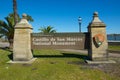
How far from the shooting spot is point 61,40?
35.8 ft

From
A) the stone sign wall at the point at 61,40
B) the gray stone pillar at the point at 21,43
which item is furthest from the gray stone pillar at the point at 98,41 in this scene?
the gray stone pillar at the point at 21,43

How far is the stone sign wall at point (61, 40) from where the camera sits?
429 inches

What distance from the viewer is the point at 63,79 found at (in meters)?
6.55

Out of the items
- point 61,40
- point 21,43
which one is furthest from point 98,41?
point 21,43

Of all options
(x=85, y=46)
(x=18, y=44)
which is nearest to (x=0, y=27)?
(x=18, y=44)

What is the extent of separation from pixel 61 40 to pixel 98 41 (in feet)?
7.92

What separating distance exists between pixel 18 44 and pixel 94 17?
5054mm

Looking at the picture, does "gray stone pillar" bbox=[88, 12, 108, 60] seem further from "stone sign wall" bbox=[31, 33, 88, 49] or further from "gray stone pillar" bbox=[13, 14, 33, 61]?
"gray stone pillar" bbox=[13, 14, 33, 61]

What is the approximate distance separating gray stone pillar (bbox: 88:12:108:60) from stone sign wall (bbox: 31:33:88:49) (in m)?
0.84

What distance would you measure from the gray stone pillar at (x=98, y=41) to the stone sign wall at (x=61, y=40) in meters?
0.84

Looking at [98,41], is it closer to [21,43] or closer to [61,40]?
[61,40]

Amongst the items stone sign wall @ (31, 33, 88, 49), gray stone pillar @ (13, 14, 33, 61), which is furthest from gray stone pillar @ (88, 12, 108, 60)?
gray stone pillar @ (13, 14, 33, 61)

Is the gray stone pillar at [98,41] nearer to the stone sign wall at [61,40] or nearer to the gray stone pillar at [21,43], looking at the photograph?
the stone sign wall at [61,40]

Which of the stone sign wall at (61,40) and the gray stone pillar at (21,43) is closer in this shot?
the gray stone pillar at (21,43)
